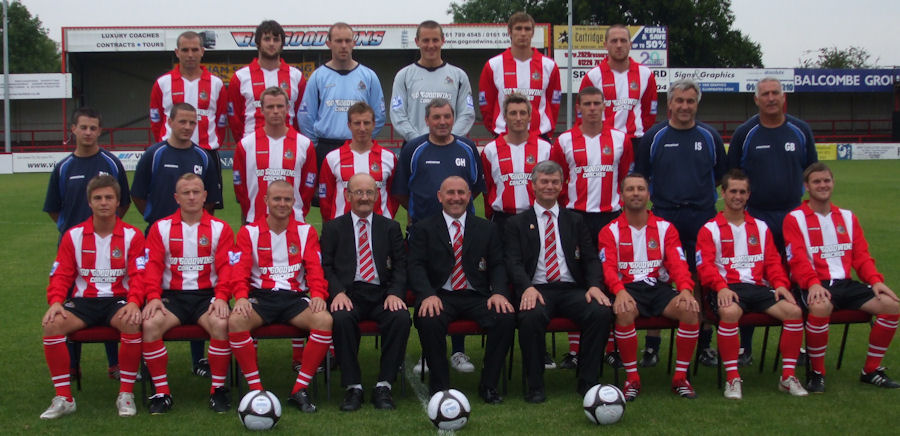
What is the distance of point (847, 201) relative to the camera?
1731cm

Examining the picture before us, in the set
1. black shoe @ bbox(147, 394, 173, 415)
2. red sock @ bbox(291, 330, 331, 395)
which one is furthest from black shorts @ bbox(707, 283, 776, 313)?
black shoe @ bbox(147, 394, 173, 415)

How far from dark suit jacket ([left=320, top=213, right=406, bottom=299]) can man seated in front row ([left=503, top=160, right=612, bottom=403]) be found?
745 mm

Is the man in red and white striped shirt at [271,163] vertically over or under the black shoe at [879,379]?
over

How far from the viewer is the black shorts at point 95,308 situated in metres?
5.21

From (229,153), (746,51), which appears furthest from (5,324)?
(746,51)

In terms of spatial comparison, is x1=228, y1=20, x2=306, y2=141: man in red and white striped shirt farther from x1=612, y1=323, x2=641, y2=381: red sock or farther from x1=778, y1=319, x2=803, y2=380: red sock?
x1=778, y1=319, x2=803, y2=380: red sock

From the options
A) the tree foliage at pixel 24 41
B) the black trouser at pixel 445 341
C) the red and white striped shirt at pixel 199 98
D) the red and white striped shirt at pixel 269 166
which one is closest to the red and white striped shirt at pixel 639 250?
the black trouser at pixel 445 341

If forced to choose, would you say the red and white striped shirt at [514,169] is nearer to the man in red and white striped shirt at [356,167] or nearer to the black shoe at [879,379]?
the man in red and white striped shirt at [356,167]

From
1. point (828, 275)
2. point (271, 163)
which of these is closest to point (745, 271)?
point (828, 275)

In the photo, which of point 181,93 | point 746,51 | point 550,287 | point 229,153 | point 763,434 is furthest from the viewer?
point 746,51

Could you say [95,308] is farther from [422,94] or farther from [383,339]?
[422,94]

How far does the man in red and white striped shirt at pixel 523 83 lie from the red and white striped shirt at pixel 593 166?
59 centimetres

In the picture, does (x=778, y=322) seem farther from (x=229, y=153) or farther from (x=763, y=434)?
(x=229, y=153)

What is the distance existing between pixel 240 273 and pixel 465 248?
148 cm
